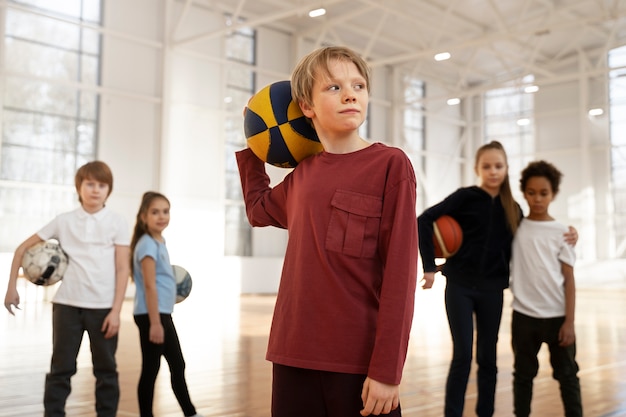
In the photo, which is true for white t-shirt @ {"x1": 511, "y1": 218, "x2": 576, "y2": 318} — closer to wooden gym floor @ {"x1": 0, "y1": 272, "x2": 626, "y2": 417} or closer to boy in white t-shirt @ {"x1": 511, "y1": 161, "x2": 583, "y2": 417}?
boy in white t-shirt @ {"x1": 511, "y1": 161, "x2": 583, "y2": 417}

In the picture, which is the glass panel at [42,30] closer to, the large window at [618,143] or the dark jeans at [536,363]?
the dark jeans at [536,363]

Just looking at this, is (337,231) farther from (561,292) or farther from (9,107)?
(9,107)

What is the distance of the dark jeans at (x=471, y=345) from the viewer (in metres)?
3.25

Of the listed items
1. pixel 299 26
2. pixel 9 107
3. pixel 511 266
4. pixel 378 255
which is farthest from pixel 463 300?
pixel 299 26

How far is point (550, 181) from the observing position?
340 centimetres

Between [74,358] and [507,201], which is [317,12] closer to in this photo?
[507,201]

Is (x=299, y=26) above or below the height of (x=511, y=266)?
above

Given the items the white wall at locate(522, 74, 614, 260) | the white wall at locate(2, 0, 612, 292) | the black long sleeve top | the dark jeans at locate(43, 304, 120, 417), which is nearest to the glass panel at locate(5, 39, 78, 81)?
the white wall at locate(2, 0, 612, 292)

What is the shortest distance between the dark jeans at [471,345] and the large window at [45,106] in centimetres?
1073

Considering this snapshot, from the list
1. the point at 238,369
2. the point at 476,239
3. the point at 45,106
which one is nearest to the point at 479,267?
the point at 476,239

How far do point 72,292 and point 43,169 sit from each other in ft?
33.8

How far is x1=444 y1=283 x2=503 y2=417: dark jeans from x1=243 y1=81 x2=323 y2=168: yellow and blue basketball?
171 cm

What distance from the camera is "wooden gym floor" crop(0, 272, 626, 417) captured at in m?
4.06

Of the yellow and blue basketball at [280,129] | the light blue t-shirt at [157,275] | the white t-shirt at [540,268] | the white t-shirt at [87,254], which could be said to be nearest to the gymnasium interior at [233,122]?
the light blue t-shirt at [157,275]
